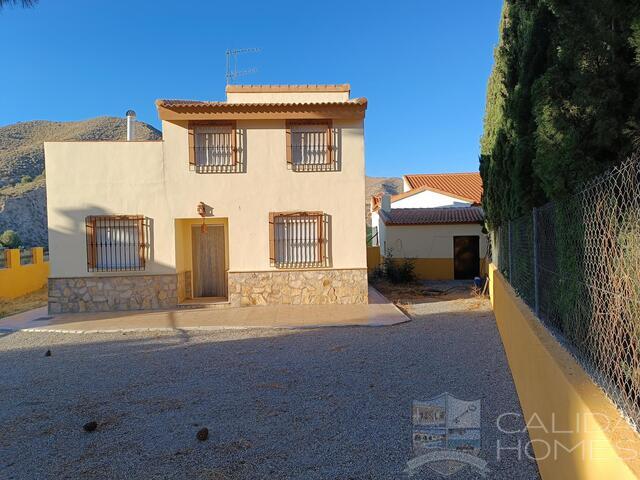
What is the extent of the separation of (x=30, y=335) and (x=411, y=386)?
336 inches

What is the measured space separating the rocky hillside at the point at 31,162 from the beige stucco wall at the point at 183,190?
2839 centimetres

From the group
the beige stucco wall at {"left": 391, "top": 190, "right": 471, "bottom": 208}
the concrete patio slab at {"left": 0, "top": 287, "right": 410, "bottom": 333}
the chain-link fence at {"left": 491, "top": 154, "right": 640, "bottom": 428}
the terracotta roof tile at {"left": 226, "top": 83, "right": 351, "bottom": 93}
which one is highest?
the terracotta roof tile at {"left": 226, "top": 83, "right": 351, "bottom": 93}

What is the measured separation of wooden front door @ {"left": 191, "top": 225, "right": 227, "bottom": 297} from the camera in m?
13.8

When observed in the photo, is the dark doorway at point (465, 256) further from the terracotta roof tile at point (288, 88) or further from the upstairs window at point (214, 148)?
the upstairs window at point (214, 148)

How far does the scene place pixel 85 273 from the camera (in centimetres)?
1230

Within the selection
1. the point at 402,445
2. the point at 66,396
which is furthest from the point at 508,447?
the point at 66,396

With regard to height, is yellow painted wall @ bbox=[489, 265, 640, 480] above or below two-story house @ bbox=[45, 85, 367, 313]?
below

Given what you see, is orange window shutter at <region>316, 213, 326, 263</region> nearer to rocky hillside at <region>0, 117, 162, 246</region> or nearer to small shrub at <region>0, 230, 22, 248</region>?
small shrub at <region>0, 230, 22, 248</region>

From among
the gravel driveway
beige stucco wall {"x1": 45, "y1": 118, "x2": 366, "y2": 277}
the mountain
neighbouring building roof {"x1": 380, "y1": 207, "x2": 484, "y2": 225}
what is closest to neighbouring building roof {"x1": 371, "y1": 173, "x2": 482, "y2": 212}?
neighbouring building roof {"x1": 380, "y1": 207, "x2": 484, "y2": 225}

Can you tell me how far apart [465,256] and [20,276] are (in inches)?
716

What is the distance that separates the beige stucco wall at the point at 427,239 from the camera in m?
20.7

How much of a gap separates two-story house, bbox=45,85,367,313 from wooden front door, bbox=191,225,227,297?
1247 millimetres

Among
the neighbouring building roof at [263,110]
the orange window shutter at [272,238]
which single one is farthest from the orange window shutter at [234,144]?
the orange window shutter at [272,238]

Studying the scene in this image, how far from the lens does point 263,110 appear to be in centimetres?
1208
